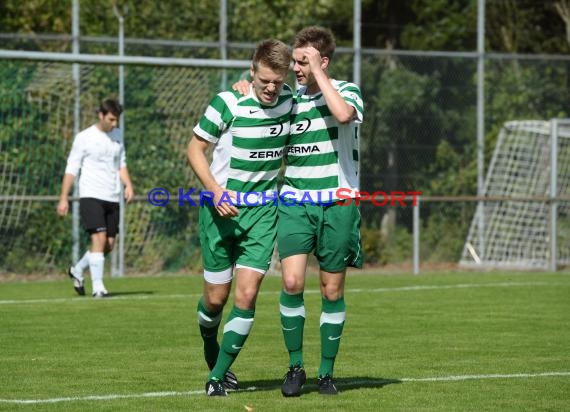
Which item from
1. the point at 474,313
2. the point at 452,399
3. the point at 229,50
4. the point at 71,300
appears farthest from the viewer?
the point at 229,50

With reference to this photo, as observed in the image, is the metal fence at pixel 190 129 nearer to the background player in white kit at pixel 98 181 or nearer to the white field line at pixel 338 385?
the background player in white kit at pixel 98 181

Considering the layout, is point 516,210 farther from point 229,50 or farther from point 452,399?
point 452,399

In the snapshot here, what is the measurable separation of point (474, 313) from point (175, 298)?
3500 mm

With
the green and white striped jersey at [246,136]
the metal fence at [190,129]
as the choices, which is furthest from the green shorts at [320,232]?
the metal fence at [190,129]

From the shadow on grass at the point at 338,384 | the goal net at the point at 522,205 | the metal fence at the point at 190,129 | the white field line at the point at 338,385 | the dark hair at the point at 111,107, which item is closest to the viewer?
the white field line at the point at 338,385

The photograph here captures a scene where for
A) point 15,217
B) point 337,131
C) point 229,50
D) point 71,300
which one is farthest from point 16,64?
point 337,131

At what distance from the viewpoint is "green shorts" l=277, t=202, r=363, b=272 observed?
7754 mm

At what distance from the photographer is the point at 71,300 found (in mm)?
14398

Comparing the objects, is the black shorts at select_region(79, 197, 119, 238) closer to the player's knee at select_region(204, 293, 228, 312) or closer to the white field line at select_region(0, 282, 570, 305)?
the white field line at select_region(0, 282, 570, 305)

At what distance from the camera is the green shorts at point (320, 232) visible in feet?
25.4

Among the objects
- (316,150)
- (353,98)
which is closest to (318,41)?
(353,98)

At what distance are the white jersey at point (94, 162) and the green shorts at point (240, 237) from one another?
7.20 metres

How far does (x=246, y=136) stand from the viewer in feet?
24.8

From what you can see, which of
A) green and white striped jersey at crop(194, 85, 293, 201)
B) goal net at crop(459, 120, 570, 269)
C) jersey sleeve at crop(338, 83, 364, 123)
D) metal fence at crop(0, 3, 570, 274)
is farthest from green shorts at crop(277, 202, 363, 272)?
goal net at crop(459, 120, 570, 269)
